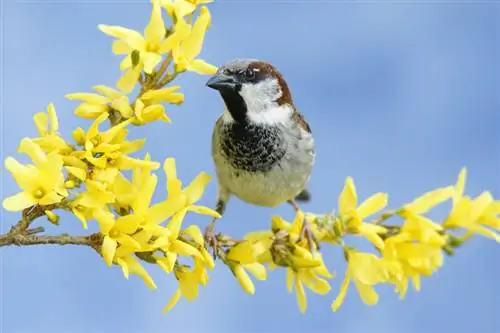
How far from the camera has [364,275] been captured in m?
2.24

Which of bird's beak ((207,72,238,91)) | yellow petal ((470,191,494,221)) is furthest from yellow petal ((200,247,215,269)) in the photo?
bird's beak ((207,72,238,91))

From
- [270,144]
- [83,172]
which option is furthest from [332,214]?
[270,144]

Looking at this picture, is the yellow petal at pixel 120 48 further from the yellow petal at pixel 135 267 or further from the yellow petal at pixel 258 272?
the yellow petal at pixel 258 272

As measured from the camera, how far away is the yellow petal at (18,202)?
215 centimetres

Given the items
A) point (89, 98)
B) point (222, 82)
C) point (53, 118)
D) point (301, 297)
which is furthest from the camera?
point (222, 82)

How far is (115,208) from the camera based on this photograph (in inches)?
92.7

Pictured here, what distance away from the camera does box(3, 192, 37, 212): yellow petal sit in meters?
2.15

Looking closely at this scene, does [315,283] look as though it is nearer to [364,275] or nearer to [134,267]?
[364,275]

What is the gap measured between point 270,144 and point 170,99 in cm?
131

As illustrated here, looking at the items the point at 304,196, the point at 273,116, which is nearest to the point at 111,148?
the point at 273,116

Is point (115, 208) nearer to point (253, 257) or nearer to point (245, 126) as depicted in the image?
point (253, 257)

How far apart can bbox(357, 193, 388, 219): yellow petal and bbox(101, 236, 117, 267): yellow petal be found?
0.75 meters

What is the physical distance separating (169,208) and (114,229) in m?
0.18

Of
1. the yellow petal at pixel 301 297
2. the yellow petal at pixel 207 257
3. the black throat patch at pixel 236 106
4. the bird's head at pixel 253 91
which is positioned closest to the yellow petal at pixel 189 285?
the yellow petal at pixel 207 257
